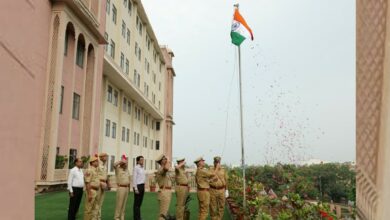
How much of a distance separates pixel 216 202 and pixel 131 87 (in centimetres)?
1770

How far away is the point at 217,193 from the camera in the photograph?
28.1 feet

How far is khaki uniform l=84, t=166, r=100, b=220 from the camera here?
731 cm

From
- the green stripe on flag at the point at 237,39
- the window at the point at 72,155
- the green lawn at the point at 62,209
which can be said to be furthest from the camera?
the window at the point at 72,155

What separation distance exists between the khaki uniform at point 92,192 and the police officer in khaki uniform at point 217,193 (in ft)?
8.62

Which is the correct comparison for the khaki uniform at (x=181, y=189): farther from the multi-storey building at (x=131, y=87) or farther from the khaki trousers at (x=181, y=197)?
the multi-storey building at (x=131, y=87)

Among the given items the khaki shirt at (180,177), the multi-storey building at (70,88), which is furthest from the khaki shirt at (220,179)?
the multi-storey building at (70,88)

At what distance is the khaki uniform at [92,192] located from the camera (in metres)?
7.31

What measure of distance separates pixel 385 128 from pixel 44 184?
13003 millimetres

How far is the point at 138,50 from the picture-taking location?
29.3m

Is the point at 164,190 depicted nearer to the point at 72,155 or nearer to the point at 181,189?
the point at 181,189

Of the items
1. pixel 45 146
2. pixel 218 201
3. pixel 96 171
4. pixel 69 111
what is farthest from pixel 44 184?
pixel 218 201

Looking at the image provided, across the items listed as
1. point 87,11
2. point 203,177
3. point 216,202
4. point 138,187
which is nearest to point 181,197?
point 203,177

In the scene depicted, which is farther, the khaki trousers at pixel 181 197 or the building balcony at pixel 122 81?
the building balcony at pixel 122 81

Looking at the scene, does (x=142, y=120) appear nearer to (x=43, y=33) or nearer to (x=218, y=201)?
(x=218, y=201)
